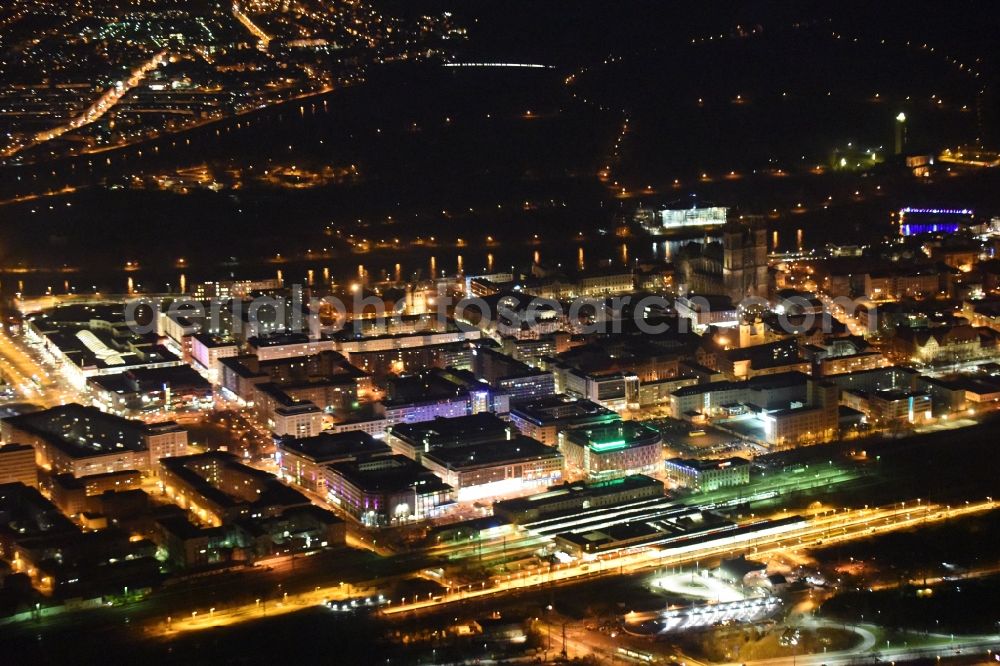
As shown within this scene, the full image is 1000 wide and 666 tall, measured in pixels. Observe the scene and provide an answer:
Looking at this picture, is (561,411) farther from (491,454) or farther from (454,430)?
(491,454)

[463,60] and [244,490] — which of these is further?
[463,60]

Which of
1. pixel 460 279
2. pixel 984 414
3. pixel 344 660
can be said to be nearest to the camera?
pixel 344 660

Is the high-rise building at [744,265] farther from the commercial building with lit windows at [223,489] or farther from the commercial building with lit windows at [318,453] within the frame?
the commercial building with lit windows at [223,489]

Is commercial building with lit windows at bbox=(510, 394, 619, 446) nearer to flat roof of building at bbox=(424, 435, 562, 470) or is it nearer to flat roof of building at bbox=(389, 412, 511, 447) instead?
flat roof of building at bbox=(389, 412, 511, 447)

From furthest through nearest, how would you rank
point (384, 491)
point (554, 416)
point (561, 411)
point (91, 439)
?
point (561, 411) < point (554, 416) < point (91, 439) < point (384, 491)

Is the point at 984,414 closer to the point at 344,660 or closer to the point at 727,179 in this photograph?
the point at 344,660

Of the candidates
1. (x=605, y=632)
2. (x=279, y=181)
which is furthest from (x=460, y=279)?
(x=605, y=632)

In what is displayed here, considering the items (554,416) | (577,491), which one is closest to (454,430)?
(554,416)

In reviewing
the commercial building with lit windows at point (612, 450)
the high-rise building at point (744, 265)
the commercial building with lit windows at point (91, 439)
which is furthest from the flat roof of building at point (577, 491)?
the high-rise building at point (744, 265)
